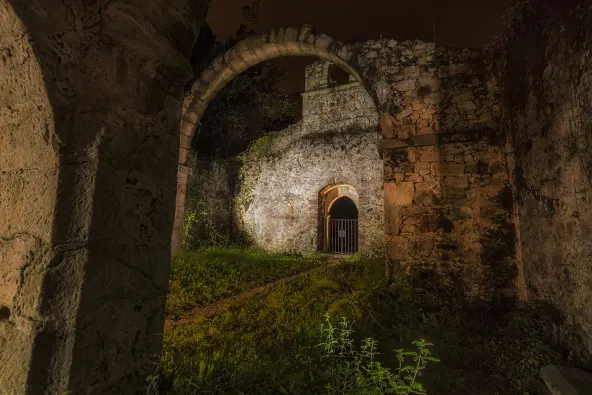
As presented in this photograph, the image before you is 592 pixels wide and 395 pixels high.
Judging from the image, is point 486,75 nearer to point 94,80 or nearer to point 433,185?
point 433,185

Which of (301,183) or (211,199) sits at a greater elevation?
(301,183)

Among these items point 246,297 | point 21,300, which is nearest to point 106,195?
point 21,300

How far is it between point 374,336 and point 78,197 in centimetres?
312

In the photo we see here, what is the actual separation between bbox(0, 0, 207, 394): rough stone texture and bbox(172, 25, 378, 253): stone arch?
14.6 ft

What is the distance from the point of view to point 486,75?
15.1ft

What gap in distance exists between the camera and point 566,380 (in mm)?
2463

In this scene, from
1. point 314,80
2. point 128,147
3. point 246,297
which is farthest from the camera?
point 314,80

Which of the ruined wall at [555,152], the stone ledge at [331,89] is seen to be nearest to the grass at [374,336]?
the ruined wall at [555,152]

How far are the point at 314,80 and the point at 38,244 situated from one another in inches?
467

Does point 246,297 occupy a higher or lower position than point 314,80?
lower

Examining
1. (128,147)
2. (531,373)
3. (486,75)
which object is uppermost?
(486,75)

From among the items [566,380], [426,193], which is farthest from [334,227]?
[566,380]

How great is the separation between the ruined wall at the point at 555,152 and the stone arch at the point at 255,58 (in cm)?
208

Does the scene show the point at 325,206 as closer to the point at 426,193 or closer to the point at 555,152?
the point at 426,193
